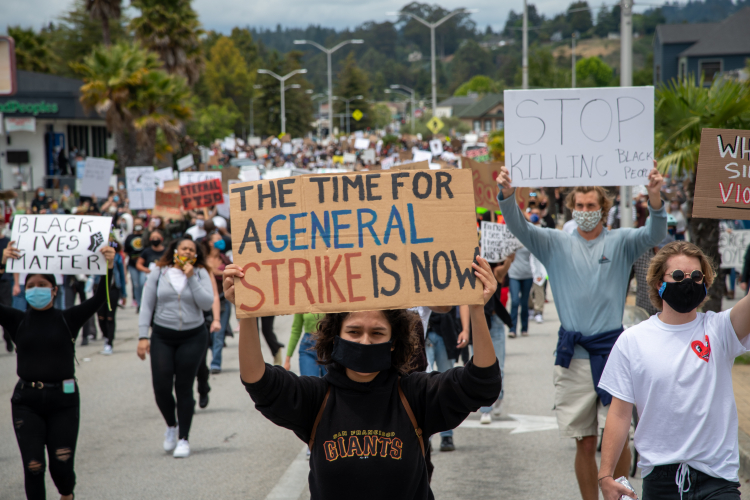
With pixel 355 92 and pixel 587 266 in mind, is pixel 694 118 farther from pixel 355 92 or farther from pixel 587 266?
pixel 355 92

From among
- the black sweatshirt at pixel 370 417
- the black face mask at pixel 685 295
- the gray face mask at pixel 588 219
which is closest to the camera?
the black sweatshirt at pixel 370 417

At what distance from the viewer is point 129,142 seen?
112 feet

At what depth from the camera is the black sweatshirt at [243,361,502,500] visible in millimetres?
2863

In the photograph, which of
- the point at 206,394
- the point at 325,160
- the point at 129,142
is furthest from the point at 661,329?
the point at 325,160

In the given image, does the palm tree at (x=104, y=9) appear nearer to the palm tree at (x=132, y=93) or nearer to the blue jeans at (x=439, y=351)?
the palm tree at (x=132, y=93)

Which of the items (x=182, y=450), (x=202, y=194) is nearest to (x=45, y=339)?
(x=182, y=450)

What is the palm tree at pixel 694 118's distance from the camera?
31.1ft

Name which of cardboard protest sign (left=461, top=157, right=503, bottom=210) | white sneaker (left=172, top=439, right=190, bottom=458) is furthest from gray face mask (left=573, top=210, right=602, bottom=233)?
cardboard protest sign (left=461, top=157, right=503, bottom=210)

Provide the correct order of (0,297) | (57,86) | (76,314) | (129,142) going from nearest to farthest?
(76,314)
(0,297)
(129,142)
(57,86)

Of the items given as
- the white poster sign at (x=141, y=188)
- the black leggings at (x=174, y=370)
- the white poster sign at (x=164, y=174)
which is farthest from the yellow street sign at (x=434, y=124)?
the black leggings at (x=174, y=370)

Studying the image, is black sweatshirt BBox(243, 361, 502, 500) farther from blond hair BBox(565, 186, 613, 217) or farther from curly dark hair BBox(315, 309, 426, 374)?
blond hair BBox(565, 186, 613, 217)

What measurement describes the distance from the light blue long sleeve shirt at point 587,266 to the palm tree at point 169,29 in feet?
127

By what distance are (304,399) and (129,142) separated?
32943 mm

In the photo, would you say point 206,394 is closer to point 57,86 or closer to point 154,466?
point 154,466
